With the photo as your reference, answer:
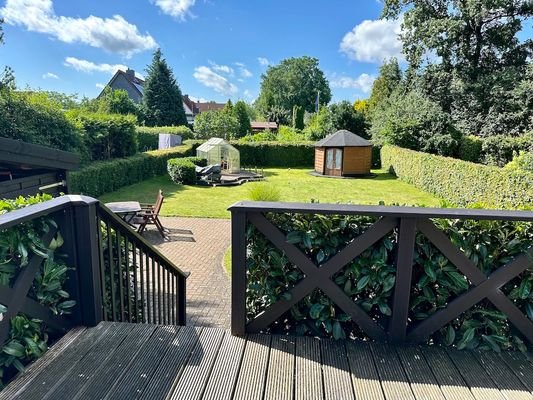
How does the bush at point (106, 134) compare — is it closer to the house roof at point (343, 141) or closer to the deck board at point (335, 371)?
the house roof at point (343, 141)

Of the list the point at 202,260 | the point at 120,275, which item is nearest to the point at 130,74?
the point at 202,260

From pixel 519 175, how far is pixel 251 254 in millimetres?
10018

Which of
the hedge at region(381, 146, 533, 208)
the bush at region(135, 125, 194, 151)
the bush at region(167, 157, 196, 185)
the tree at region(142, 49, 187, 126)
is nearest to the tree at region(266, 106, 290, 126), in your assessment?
the tree at region(142, 49, 187, 126)

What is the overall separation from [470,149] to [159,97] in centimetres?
2781

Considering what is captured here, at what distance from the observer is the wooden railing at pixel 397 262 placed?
2.19 metres

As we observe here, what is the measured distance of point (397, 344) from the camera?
2.31 meters

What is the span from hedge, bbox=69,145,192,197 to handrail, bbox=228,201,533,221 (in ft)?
30.2

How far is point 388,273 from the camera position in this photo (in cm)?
226

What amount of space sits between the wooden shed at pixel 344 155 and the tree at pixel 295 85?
42581 millimetres

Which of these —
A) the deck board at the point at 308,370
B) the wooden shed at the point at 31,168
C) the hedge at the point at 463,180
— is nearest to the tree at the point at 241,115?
the hedge at the point at 463,180

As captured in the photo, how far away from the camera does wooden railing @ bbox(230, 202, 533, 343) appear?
7.20ft

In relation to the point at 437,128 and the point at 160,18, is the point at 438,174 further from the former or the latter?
the point at 160,18

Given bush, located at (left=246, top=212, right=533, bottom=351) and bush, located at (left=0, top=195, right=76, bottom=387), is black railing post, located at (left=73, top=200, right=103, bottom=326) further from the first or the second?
bush, located at (left=246, top=212, right=533, bottom=351)

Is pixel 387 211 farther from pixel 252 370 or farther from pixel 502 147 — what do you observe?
pixel 502 147
